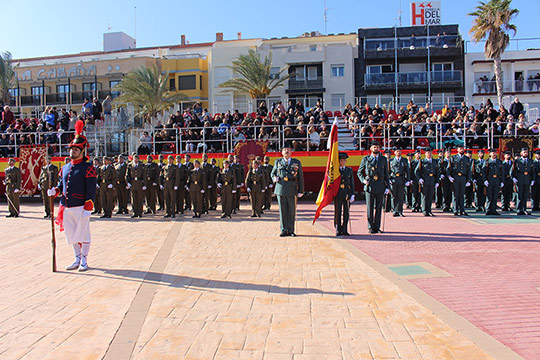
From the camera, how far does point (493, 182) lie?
13.9 m

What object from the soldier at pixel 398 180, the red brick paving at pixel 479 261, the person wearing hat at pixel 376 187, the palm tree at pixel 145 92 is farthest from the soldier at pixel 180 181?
the palm tree at pixel 145 92

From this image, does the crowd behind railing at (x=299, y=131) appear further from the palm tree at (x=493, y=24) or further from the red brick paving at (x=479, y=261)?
the palm tree at (x=493, y=24)

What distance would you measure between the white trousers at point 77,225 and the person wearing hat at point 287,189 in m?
4.39

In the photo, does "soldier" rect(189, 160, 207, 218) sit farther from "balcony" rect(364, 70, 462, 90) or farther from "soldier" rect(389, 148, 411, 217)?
"balcony" rect(364, 70, 462, 90)

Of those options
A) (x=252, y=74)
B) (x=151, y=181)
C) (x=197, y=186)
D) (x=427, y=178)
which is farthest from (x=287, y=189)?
(x=252, y=74)

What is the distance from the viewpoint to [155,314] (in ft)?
17.3

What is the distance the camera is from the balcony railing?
126 ft

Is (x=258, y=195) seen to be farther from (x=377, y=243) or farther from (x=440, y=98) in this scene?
(x=440, y=98)

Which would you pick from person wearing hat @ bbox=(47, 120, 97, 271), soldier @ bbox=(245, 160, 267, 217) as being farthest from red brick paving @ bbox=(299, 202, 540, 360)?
person wearing hat @ bbox=(47, 120, 97, 271)

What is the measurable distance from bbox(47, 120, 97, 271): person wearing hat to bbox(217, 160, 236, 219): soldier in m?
6.75

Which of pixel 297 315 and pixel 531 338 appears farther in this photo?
pixel 297 315

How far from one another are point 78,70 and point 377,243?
4480 cm

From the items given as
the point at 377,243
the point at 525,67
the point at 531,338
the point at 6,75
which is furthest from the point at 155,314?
the point at 6,75

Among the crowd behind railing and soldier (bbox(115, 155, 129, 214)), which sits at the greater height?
the crowd behind railing
